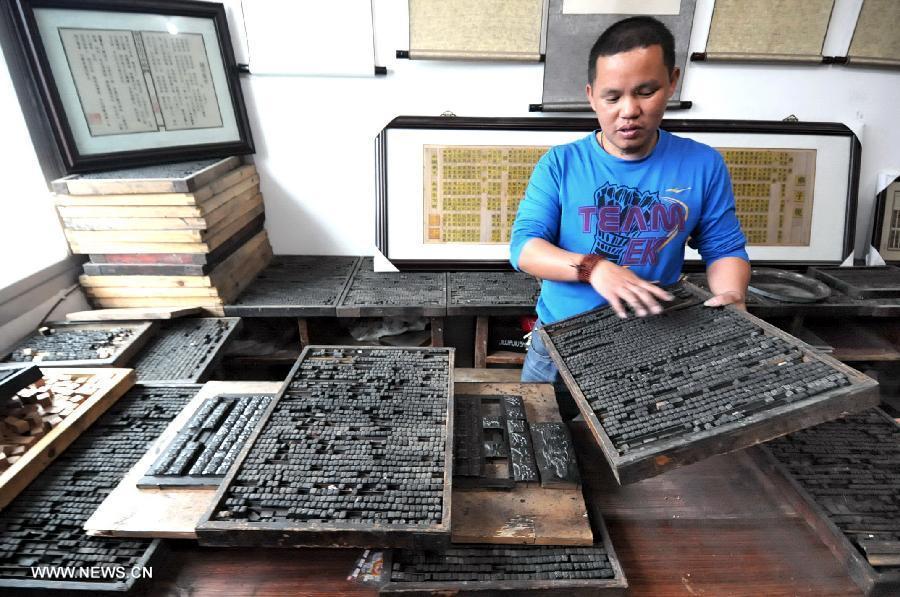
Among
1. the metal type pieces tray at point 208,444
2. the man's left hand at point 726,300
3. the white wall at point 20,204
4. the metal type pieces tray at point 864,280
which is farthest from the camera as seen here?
the metal type pieces tray at point 864,280

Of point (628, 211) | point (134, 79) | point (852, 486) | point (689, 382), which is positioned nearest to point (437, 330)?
point (628, 211)

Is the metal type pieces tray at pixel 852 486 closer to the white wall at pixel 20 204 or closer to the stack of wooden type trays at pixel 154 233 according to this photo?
the stack of wooden type trays at pixel 154 233

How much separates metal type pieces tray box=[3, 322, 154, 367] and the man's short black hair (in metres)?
2.28

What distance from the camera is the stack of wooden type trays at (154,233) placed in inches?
94.0

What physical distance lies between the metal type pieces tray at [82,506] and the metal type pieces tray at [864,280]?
141 inches

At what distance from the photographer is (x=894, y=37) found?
2973mm

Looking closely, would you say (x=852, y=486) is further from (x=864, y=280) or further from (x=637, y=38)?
(x=864, y=280)

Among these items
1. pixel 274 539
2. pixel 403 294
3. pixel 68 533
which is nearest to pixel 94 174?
pixel 403 294

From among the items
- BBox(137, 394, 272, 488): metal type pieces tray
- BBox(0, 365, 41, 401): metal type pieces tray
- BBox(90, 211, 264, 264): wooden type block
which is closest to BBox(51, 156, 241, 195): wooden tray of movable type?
BBox(90, 211, 264, 264): wooden type block

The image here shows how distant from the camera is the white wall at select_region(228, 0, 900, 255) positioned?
298cm

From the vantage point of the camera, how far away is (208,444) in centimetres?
138

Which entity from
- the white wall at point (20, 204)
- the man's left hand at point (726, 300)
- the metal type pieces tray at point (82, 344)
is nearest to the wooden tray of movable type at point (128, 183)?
the white wall at point (20, 204)

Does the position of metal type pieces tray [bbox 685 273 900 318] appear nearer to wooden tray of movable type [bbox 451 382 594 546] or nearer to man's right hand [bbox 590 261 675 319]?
man's right hand [bbox 590 261 675 319]

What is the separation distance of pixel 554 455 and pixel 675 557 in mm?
366
